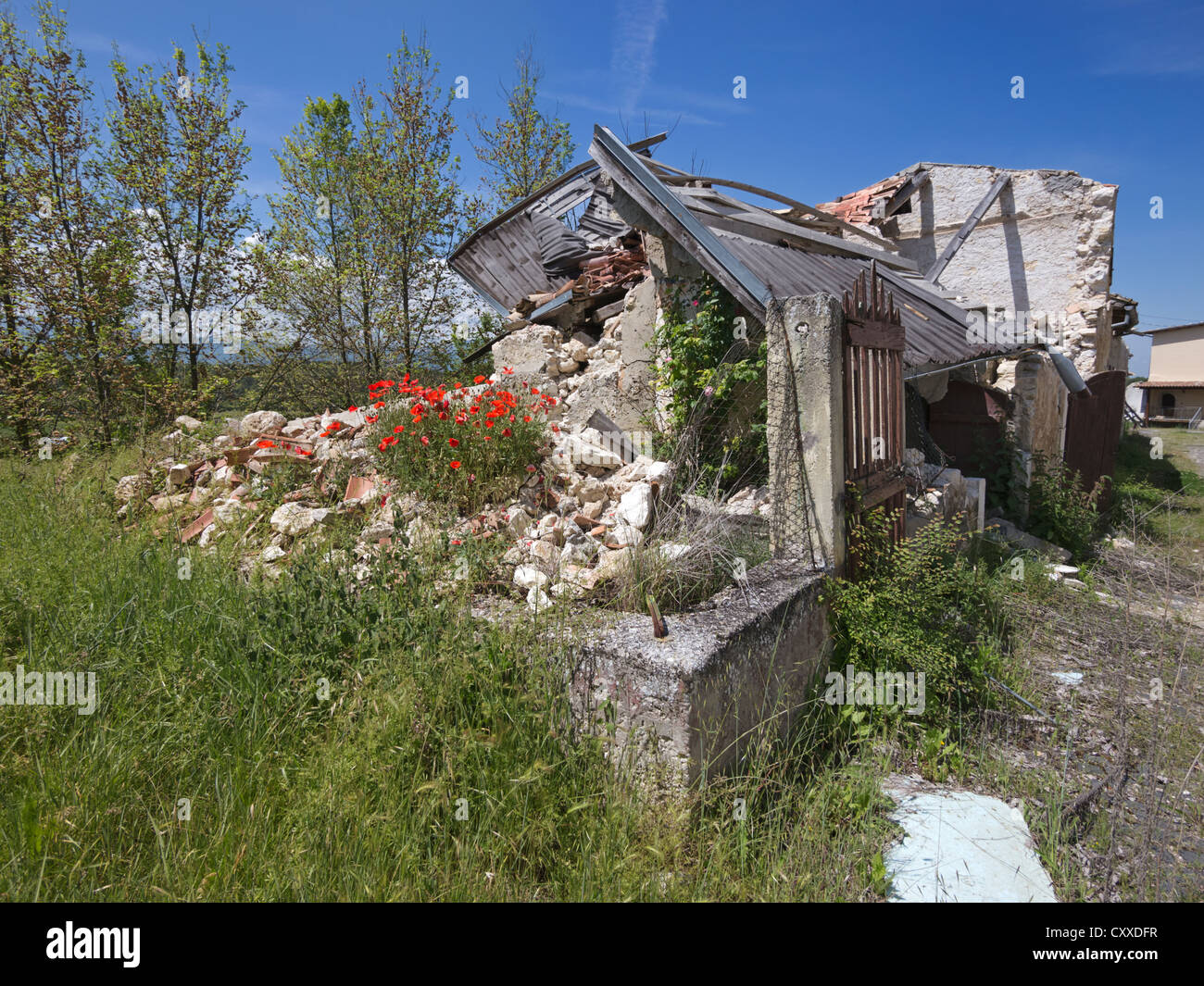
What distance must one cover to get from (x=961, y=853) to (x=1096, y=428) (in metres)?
8.03

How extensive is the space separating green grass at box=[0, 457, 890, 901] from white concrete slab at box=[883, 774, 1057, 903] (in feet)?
0.40

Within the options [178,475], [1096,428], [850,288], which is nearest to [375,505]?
[178,475]

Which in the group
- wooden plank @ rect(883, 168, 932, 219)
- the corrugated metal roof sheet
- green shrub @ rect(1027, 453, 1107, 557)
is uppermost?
wooden plank @ rect(883, 168, 932, 219)

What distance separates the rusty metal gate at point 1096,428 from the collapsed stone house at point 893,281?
3cm

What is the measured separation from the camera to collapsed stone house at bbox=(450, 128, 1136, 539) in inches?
222

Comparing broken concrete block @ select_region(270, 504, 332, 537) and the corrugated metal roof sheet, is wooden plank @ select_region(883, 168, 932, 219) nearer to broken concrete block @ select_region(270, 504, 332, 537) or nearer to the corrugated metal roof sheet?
the corrugated metal roof sheet

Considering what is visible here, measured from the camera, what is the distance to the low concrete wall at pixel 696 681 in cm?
246

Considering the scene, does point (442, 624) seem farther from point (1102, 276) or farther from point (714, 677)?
point (1102, 276)

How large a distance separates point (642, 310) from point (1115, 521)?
265 inches

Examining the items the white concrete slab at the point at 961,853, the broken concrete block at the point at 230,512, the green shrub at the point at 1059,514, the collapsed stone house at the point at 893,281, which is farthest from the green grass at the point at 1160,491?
the broken concrete block at the point at 230,512

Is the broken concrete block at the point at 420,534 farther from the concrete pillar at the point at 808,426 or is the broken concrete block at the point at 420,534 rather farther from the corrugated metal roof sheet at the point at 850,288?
the corrugated metal roof sheet at the point at 850,288

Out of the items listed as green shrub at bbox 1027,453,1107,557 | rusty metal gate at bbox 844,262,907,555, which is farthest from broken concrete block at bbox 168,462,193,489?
green shrub at bbox 1027,453,1107,557

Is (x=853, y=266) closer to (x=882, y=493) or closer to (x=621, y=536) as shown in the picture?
(x=882, y=493)

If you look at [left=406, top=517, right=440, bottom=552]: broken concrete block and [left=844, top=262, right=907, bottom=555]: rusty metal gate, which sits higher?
[left=844, top=262, right=907, bottom=555]: rusty metal gate
